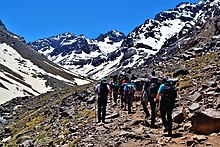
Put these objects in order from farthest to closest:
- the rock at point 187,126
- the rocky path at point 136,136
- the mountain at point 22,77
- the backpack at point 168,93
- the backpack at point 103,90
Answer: the mountain at point 22,77, the backpack at point 103,90, the rock at point 187,126, the backpack at point 168,93, the rocky path at point 136,136

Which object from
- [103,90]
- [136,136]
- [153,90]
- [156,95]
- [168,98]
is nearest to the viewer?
[168,98]

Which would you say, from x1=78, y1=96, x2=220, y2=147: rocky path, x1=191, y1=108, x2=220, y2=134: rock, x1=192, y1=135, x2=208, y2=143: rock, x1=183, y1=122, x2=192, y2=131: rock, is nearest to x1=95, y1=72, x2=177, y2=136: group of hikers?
x1=78, y1=96, x2=220, y2=147: rocky path

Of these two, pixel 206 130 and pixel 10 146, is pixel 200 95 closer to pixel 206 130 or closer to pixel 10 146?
pixel 206 130

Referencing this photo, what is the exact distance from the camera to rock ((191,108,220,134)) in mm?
12719

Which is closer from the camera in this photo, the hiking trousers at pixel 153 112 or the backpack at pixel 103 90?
the hiking trousers at pixel 153 112

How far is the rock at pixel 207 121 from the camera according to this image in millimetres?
12719

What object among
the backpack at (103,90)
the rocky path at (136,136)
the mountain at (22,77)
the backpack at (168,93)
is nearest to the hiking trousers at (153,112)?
the rocky path at (136,136)

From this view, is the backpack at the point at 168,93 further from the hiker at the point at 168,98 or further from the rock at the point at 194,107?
the rock at the point at 194,107

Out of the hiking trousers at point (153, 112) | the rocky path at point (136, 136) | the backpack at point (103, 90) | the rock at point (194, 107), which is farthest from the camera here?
the backpack at point (103, 90)

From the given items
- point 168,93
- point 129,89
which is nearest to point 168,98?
point 168,93

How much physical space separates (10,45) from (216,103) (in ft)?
649

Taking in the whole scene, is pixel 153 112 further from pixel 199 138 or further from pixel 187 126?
pixel 199 138

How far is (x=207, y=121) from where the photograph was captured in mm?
12883

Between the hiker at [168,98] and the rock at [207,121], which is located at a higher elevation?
the hiker at [168,98]
